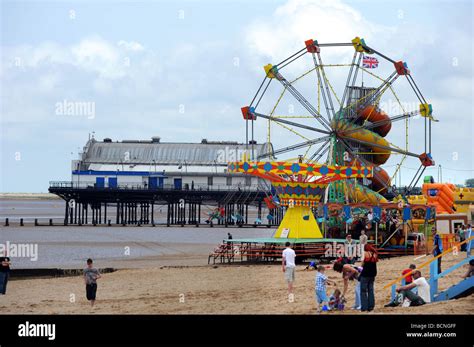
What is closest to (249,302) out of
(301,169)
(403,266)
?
(403,266)

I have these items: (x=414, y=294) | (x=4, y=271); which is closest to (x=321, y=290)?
(x=414, y=294)

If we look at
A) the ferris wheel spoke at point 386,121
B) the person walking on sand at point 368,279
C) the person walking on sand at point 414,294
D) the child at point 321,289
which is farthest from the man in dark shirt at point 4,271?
the ferris wheel spoke at point 386,121

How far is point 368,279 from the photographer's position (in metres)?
20.3

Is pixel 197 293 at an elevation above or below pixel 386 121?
below

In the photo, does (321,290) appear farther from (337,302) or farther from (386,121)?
(386,121)

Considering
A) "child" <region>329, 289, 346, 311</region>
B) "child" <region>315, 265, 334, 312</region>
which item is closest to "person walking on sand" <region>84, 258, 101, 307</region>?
"child" <region>315, 265, 334, 312</region>

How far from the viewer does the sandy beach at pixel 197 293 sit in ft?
75.0

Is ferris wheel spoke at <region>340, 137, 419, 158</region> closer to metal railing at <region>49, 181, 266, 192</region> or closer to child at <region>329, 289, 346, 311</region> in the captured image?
child at <region>329, 289, 346, 311</region>

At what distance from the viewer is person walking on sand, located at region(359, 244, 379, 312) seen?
20.1 metres

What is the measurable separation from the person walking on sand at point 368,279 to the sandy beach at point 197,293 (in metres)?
0.30

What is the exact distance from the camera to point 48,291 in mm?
29766

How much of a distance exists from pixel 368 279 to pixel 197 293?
8342 mm

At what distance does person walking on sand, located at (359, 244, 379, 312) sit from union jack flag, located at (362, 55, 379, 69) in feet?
97.1

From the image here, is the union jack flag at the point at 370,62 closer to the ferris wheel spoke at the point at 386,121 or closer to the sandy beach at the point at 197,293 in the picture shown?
the ferris wheel spoke at the point at 386,121
